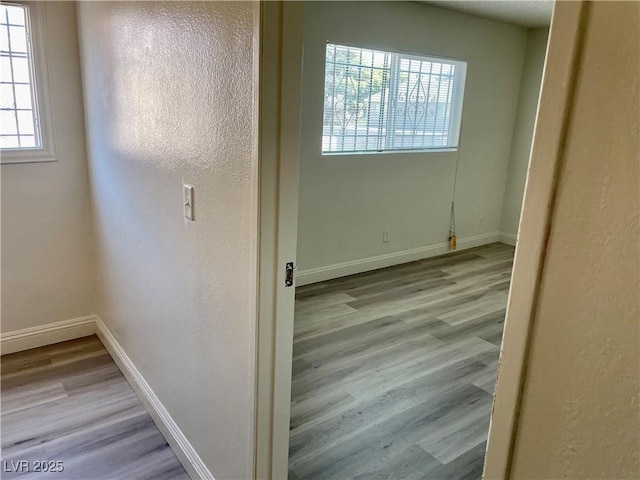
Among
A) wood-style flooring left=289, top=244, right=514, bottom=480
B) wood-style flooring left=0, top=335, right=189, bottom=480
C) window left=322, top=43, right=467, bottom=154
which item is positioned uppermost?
window left=322, top=43, right=467, bottom=154

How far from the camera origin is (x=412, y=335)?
3.43m

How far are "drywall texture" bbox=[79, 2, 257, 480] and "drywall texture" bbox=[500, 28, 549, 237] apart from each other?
4327 mm

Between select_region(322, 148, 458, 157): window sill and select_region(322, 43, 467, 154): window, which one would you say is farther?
select_region(322, 148, 458, 157): window sill

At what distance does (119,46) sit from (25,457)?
1863 millimetres

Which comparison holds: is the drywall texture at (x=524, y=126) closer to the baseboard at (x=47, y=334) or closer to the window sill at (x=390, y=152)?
the window sill at (x=390, y=152)

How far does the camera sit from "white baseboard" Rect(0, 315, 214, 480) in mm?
2107

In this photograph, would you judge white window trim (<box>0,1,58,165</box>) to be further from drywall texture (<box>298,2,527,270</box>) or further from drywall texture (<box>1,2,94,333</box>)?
drywall texture (<box>298,2,527,270</box>)

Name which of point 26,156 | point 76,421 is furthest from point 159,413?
point 26,156

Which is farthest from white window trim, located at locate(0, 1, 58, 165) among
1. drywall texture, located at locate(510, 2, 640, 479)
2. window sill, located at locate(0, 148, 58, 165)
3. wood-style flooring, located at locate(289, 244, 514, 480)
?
drywall texture, located at locate(510, 2, 640, 479)

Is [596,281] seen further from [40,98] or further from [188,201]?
[40,98]

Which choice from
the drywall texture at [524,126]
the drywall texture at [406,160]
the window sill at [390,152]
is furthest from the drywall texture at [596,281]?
the drywall texture at [524,126]

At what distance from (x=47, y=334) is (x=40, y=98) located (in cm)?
144

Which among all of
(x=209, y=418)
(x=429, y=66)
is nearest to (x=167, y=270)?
(x=209, y=418)

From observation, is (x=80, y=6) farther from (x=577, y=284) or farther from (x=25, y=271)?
(x=577, y=284)
